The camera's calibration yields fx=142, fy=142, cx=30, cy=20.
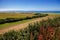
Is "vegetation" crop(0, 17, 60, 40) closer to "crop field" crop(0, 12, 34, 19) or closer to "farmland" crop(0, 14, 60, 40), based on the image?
"farmland" crop(0, 14, 60, 40)

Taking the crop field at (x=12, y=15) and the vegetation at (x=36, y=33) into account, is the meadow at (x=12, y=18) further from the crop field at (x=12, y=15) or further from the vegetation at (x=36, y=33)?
the vegetation at (x=36, y=33)

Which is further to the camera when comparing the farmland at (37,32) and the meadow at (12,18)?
the farmland at (37,32)

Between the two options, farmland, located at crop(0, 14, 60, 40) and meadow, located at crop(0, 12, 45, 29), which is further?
farmland, located at crop(0, 14, 60, 40)

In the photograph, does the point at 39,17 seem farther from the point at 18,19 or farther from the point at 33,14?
the point at 18,19

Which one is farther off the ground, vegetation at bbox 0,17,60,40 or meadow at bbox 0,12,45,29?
meadow at bbox 0,12,45,29

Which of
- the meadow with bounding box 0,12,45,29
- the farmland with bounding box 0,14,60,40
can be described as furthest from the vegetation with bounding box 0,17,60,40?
the meadow with bounding box 0,12,45,29

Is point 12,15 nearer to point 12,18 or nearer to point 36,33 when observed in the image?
point 12,18

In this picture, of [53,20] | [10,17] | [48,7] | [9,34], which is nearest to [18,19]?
[10,17]

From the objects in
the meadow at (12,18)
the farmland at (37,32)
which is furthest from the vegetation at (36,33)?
the meadow at (12,18)

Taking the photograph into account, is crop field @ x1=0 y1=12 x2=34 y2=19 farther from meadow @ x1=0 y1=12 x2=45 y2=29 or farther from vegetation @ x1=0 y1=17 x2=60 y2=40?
vegetation @ x1=0 y1=17 x2=60 y2=40

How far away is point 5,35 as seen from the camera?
1.81 metres

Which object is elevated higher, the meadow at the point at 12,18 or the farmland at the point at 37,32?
the meadow at the point at 12,18

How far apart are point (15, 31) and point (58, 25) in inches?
43.3

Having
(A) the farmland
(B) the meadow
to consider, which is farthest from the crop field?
(A) the farmland
